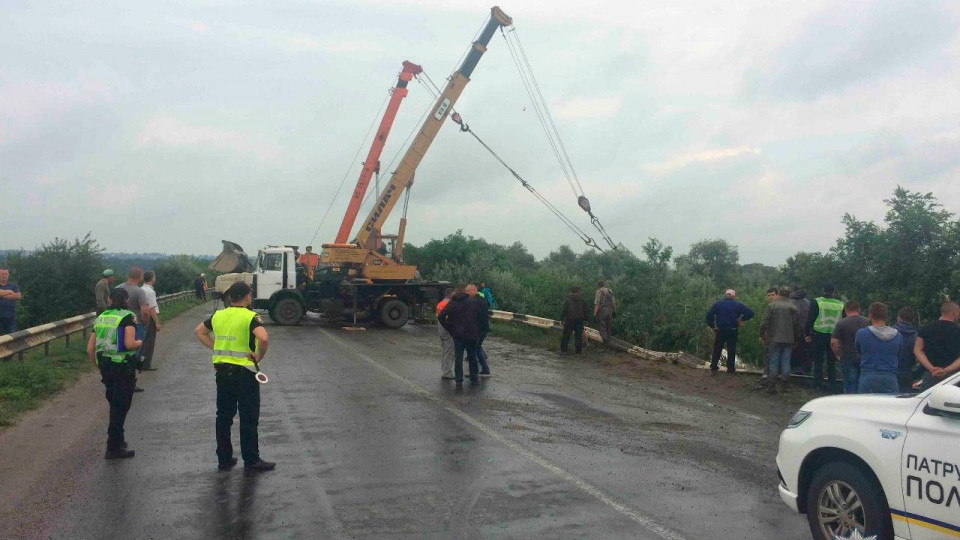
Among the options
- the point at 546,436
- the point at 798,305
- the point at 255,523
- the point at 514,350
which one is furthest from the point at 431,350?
the point at 255,523

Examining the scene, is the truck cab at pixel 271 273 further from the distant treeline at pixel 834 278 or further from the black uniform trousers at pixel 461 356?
the black uniform trousers at pixel 461 356

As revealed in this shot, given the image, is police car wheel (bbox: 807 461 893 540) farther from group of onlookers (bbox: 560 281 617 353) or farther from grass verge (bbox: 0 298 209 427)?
group of onlookers (bbox: 560 281 617 353)

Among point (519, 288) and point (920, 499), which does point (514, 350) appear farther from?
Answer: point (920, 499)

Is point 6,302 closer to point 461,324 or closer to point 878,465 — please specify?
point 461,324

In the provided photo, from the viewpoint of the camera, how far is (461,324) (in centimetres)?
1284

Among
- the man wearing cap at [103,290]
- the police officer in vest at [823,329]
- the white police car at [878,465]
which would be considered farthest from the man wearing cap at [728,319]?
the man wearing cap at [103,290]

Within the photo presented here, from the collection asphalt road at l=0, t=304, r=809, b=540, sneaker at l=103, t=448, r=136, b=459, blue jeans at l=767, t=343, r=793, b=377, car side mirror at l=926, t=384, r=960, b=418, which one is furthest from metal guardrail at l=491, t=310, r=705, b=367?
car side mirror at l=926, t=384, r=960, b=418

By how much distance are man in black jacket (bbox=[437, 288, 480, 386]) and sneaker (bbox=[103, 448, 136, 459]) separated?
587 cm

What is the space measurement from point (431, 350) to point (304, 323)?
973 centimetres

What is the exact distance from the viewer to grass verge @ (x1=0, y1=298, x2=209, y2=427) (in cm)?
1042

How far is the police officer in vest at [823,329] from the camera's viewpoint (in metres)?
12.6

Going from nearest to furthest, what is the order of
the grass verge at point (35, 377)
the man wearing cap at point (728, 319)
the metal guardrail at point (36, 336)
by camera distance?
the grass verge at point (35, 377), the metal guardrail at point (36, 336), the man wearing cap at point (728, 319)

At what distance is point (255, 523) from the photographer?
5.69 m

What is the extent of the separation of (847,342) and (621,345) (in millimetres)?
8232
